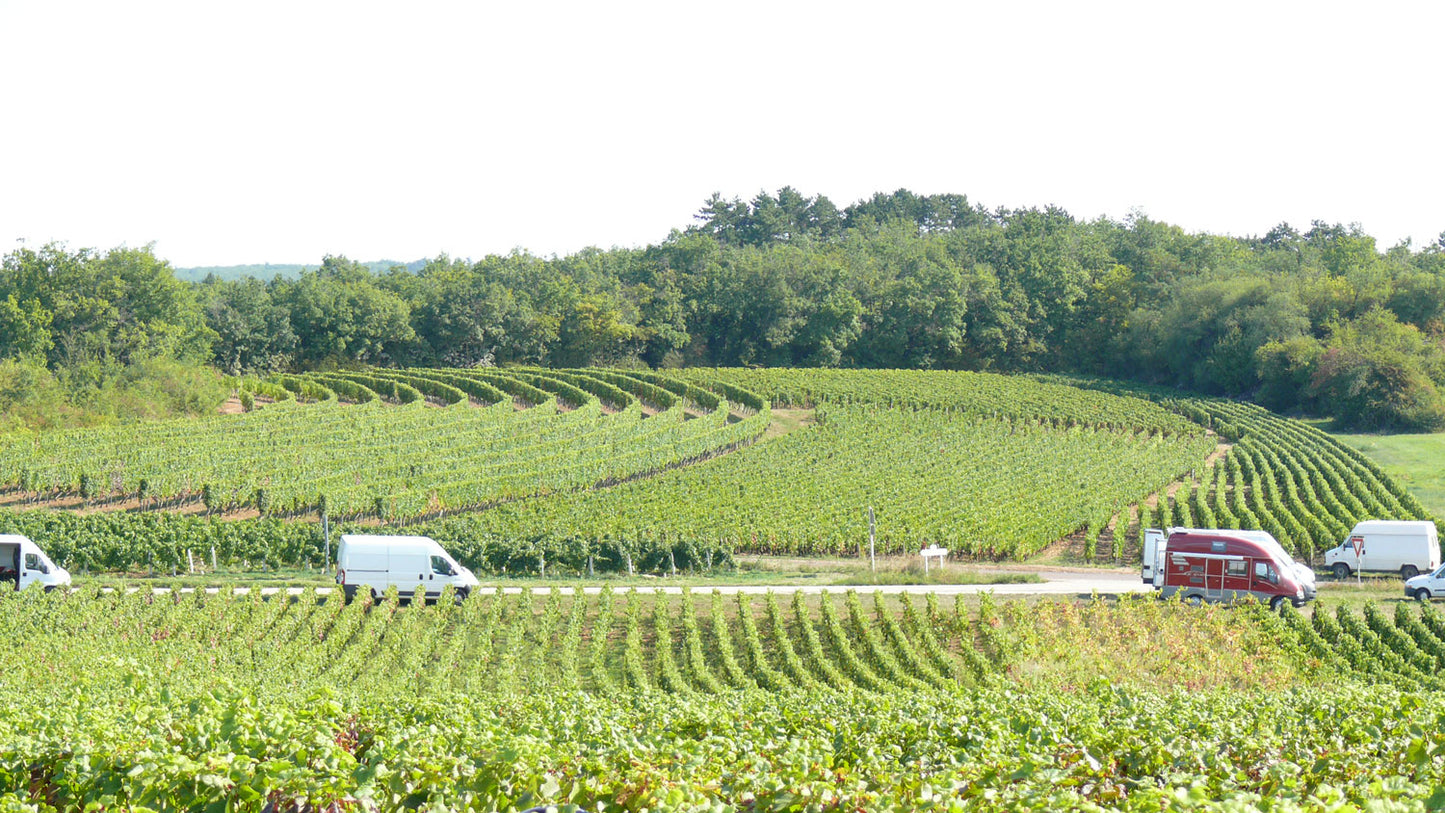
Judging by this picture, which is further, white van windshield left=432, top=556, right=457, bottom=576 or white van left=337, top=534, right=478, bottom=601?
white van windshield left=432, top=556, right=457, bottom=576

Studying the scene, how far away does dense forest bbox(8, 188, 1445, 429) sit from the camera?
6919 cm

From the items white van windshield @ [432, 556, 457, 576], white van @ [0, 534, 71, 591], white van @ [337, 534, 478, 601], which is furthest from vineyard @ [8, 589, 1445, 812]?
white van @ [0, 534, 71, 591]

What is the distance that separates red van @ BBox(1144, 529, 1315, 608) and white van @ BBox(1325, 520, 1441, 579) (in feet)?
18.4

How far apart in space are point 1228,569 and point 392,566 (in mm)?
17590

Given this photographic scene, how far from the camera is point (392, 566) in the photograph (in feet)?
79.8

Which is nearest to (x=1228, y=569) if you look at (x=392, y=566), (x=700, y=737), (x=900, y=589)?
(x=900, y=589)

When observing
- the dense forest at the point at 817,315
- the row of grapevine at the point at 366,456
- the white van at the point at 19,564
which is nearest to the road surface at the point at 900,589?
the white van at the point at 19,564

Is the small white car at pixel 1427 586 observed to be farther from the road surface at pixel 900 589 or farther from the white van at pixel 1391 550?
the road surface at pixel 900 589

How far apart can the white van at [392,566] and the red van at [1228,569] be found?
1517 centimetres

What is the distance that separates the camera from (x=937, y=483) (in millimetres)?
44375

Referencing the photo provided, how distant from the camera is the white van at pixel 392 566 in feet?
79.3

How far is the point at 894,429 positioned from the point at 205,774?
54483mm

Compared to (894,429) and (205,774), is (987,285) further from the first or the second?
(205,774)

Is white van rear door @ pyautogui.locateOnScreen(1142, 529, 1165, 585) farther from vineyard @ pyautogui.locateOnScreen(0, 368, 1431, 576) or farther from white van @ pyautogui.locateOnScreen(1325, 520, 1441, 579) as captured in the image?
vineyard @ pyautogui.locateOnScreen(0, 368, 1431, 576)
